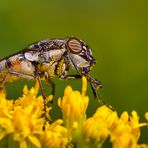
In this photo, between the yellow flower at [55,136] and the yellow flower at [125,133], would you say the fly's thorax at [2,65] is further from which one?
the yellow flower at [125,133]

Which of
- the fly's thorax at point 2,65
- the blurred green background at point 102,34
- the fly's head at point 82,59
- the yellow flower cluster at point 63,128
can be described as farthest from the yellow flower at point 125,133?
the blurred green background at point 102,34

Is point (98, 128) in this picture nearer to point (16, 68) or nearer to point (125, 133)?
point (125, 133)

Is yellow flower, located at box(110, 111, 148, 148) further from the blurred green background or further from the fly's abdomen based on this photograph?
the blurred green background

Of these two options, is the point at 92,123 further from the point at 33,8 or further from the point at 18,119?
the point at 33,8

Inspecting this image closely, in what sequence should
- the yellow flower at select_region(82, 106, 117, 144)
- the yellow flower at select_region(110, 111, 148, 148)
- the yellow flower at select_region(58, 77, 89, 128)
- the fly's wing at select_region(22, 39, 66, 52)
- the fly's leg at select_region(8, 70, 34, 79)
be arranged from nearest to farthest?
the yellow flower at select_region(110, 111, 148, 148) → the yellow flower at select_region(82, 106, 117, 144) → the yellow flower at select_region(58, 77, 89, 128) → the fly's leg at select_region(8, 70, 34, 79) → the fly's wing at select_region(22, 39, 66, 52)

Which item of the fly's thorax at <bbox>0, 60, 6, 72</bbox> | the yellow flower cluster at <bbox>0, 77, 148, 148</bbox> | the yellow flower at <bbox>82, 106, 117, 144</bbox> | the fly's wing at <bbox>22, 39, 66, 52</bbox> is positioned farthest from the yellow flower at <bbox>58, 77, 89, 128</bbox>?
the fly's thorax at <bbox>0, 60, 6, 72</bbox>

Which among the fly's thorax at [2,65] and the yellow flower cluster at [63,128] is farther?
the fly's thorax at [2,65]

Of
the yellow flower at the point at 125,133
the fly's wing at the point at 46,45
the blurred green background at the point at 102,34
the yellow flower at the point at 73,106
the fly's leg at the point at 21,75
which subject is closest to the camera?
the yellow flower at the point at 125,133
